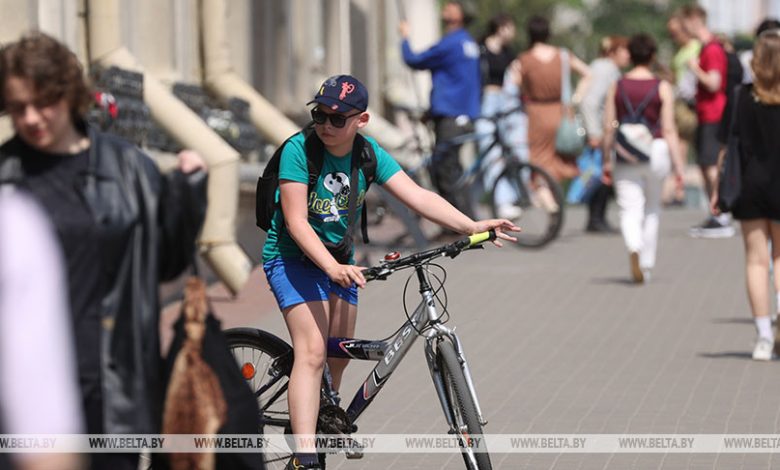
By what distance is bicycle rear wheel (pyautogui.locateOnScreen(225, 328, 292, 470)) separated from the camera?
6.63m

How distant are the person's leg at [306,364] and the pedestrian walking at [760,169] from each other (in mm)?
3947

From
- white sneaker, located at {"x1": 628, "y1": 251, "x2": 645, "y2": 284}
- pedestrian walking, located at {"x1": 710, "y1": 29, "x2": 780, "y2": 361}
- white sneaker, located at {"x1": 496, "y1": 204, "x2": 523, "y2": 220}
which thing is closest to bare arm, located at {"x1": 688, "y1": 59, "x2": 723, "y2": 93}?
white sneaker, located at {"x1": 496, "y1": 204, "x2": 523, "y2": 220}

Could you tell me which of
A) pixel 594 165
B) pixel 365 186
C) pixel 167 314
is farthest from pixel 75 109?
pixel 594 165

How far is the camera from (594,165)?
1930 cm

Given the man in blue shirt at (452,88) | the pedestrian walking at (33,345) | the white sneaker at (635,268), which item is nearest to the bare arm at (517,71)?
the man in blue shirt at (452,88)

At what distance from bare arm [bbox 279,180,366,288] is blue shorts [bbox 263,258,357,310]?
106 mm

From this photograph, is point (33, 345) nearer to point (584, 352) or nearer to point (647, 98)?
point (584, 352)

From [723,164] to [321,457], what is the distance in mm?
4150

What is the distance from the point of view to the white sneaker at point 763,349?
10250mm

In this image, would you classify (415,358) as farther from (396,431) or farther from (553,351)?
(396,431)

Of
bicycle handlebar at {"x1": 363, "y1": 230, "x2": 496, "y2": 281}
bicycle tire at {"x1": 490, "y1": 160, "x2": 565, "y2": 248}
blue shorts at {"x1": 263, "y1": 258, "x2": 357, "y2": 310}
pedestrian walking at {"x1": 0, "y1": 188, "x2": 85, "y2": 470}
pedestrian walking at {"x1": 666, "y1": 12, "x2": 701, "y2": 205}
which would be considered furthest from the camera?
pedestrian walking at {"x1": 666, "y1": 12, "x2": 701, "y2": 205}

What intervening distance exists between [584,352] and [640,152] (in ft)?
12.0

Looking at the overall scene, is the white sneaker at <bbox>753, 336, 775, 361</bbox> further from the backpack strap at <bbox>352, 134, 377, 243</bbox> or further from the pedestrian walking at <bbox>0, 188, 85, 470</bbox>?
the pedestrian walking at <bbox>0, 188, 85, 470</bbox>

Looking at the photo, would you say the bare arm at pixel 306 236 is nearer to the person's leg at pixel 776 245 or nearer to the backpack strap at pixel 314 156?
the backpack strap at pixel 314 156
